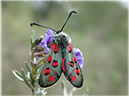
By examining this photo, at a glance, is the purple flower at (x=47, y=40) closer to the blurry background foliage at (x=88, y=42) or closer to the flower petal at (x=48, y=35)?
the flower petal at (x=48, y=35)

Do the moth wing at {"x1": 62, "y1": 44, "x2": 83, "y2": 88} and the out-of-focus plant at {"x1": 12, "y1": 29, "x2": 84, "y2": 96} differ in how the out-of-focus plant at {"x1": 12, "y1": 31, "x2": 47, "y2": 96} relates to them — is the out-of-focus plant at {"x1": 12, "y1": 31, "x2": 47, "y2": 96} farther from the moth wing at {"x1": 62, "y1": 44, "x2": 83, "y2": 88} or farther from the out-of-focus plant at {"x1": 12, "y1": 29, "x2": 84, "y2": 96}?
the moth wing at {"x1": 62, "y1": 44, "x2": 83, "y2": 88}

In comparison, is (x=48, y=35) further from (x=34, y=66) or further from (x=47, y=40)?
(x=34, y=66)

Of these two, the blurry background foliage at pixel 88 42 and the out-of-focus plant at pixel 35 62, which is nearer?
the out-of-focus plant at pixel 35 62

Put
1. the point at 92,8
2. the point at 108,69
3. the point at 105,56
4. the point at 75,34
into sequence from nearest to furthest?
the point at 108,69, the point at 105,56, the point at 75,34, the point at 92,8

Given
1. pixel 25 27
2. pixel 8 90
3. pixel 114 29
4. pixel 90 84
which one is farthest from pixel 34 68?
pixel 114 29

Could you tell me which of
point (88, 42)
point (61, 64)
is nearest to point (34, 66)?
point (61, 64)

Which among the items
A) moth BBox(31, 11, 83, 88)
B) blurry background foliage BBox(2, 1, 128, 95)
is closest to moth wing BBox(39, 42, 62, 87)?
moth BBox(31, 11, 83, 88)

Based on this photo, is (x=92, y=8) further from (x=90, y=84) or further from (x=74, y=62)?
(x=74, y=62)

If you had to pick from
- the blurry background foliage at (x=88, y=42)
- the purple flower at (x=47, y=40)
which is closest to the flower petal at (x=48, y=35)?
the purple flower at (x=47, y=40)
